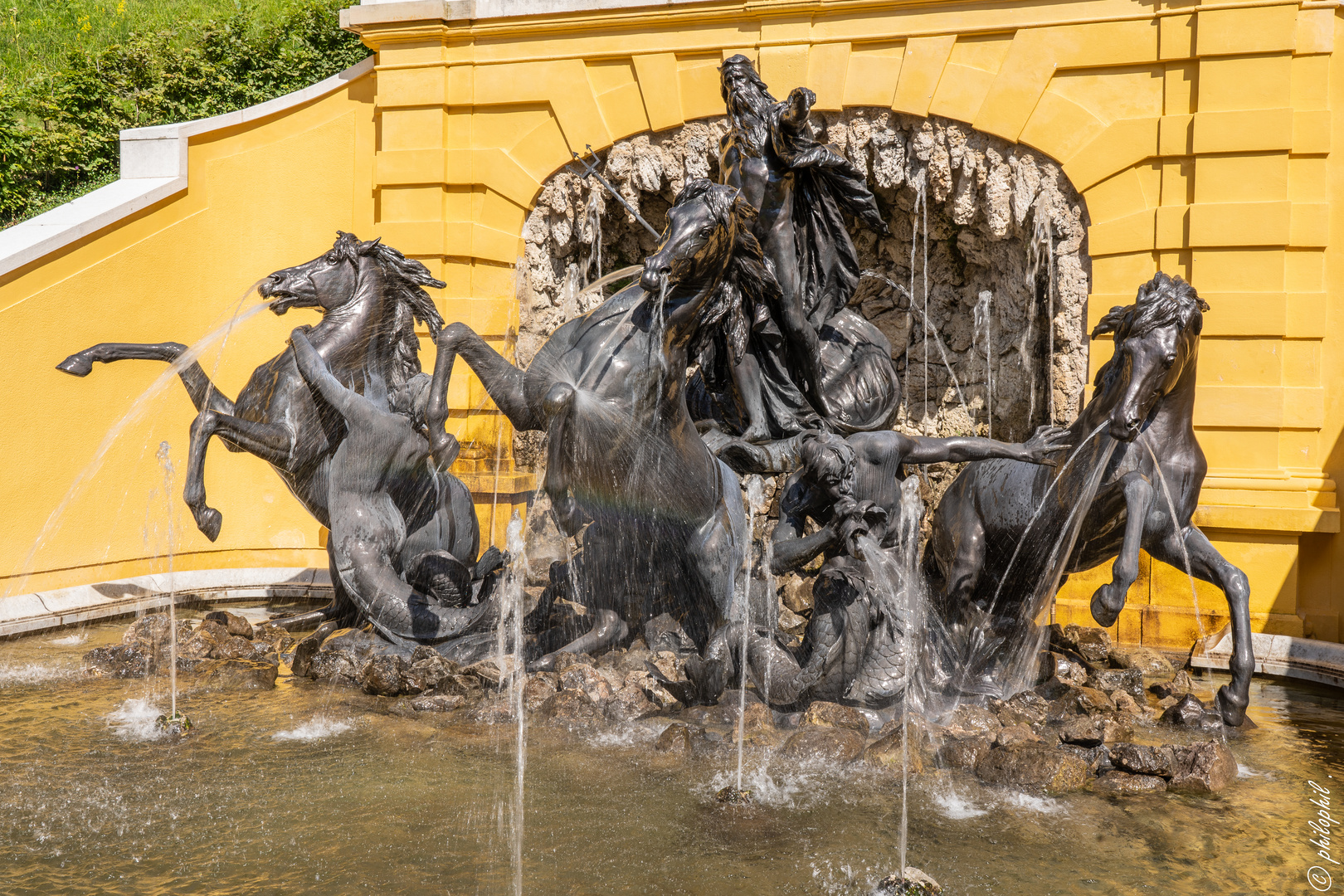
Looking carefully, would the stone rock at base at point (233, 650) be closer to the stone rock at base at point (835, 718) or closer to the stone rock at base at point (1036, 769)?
the stone rock at base at point (835, 718)

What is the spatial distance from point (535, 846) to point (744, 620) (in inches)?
65.5

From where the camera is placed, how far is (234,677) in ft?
16.0

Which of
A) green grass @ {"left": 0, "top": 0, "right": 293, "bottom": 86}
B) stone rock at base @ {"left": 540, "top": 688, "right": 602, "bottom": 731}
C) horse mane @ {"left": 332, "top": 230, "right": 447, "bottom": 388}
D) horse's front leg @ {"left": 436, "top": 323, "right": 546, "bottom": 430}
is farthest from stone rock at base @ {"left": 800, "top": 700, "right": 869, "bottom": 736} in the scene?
green grass @ {"left": 0, "top": 0, "right": 293, "bottom": 86}

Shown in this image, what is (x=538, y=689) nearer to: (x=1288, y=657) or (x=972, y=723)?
(x=972, y=723)

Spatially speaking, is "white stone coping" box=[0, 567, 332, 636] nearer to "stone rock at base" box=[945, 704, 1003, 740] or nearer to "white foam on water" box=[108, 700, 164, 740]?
"white foam on water" box=[108, 700, 164, 740]

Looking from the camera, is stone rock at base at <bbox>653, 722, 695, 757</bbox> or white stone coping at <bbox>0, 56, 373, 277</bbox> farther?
white stone coping at <bbox>0, 56, 373, 277</bbox>

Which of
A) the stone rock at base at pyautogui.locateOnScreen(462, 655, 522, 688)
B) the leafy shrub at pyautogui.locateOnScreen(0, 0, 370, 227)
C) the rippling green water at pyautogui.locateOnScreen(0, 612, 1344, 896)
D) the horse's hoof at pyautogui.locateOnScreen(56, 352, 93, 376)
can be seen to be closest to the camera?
the rippling green water at pyautogui.locateOnScreen(0, 612, 1344, 896)

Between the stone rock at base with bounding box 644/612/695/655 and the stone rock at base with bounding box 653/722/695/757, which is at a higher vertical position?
the stone rock at base with bounding box 644/612/695/655

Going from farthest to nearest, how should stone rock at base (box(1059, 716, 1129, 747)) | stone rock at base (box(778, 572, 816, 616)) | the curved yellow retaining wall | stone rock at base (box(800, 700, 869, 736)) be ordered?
the curved yellow retaining wall < stone rock at base (box(778, 572, 816, 616)) < stone rock at base (box(800, 700, 869, 736)) < stone rock at base (box(1059, 716, 1129, 747))

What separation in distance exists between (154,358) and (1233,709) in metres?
5.39

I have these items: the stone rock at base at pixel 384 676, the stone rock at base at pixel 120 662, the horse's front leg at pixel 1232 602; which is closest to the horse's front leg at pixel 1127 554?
the horse's front leg at pixel 1232 602

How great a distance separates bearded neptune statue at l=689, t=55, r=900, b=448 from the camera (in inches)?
213

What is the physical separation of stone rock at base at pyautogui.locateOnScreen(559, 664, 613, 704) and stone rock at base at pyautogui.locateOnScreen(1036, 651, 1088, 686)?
2033mm

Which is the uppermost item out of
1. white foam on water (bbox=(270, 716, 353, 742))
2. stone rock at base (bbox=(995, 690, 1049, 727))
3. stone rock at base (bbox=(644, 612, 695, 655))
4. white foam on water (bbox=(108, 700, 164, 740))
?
stone rock at base (bbox=(644, 612, 695, 655))
